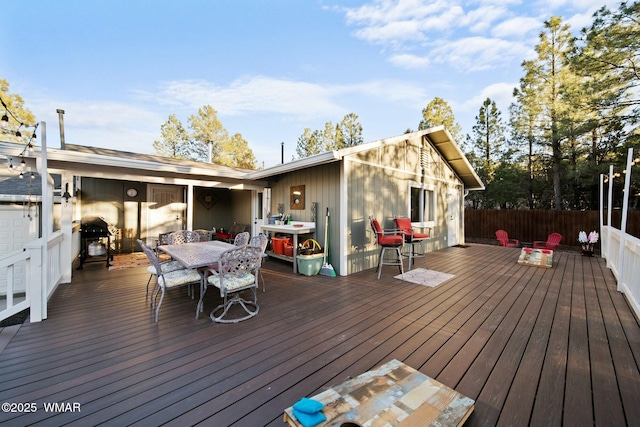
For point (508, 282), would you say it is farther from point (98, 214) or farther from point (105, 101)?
point (105, 101)

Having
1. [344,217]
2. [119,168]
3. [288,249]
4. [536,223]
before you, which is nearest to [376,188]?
[344,217]

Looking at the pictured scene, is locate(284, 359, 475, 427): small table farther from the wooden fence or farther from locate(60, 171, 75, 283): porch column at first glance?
the wooden fence

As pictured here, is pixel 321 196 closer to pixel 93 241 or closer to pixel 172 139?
pixel 93 241

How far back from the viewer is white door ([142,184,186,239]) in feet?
23.5

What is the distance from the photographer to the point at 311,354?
86.5 inches

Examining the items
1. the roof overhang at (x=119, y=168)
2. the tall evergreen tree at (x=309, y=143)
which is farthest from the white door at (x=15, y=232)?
the tall evergreen tree at (x=309, y=143)

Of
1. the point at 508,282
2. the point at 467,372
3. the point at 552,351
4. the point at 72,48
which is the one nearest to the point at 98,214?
the point at 72,48

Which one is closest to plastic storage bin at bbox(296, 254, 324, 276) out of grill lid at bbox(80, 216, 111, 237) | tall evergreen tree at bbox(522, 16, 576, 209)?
grill lid at bbox(80, 216, 111, 237)

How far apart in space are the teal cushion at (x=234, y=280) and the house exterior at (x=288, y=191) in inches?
90.5

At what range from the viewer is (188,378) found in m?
1.88

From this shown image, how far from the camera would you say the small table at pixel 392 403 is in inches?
50.6

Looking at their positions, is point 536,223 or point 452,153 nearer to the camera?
point 452,153

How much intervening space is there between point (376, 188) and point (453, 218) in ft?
16.3

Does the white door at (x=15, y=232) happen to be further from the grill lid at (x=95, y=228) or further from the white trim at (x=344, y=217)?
the white trim at (x=344, y=217)
